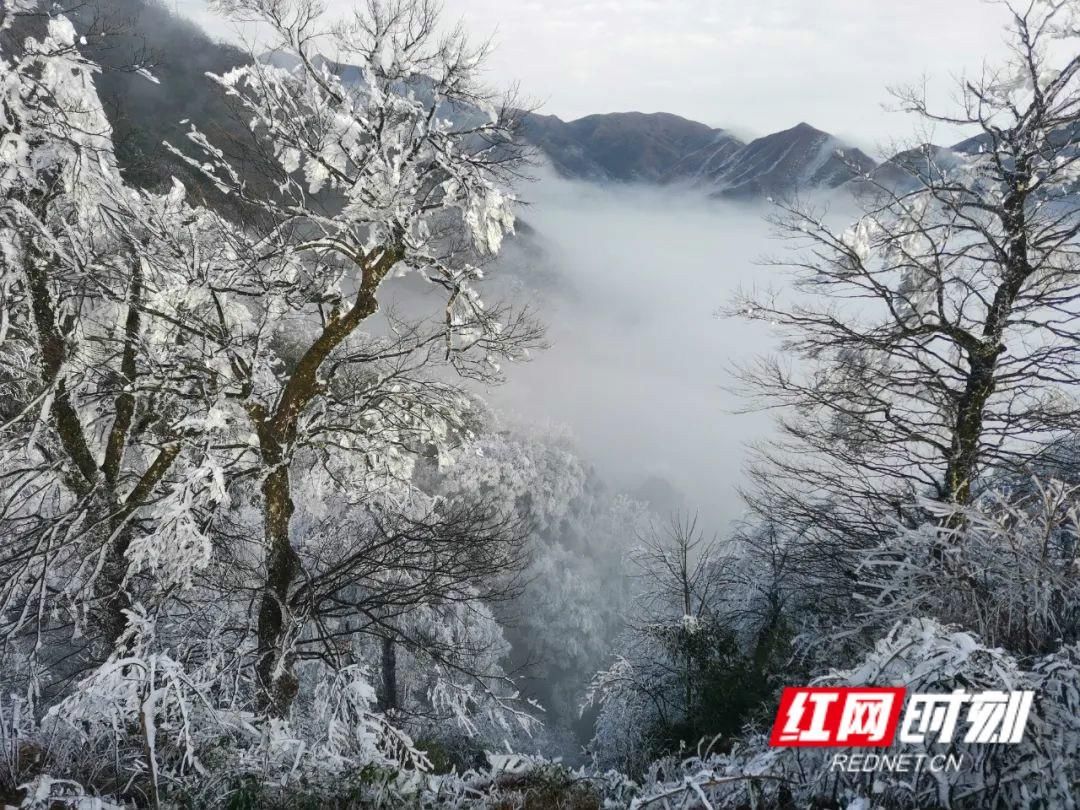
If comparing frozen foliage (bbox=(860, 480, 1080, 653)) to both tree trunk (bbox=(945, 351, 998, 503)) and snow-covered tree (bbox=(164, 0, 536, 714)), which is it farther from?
snow-covered tree (bbox=(164, 0, 536, 714))

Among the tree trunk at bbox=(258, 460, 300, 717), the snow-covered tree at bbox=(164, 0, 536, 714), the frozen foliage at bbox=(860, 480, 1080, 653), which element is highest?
the snow-covered tree at bbox=(164, 0, 536, 714)

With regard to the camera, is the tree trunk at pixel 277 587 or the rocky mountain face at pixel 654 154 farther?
the rocky mountain face at pixel 654 154

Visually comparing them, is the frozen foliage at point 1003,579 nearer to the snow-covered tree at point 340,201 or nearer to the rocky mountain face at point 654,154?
the snow-covered tree at point 340,201

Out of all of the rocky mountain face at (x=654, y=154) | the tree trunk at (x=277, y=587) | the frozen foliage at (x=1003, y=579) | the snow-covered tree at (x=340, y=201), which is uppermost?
the rocky mountain face at (x=654, y=154)

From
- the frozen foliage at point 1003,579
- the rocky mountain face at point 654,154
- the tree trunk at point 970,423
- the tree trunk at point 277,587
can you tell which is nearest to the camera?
the frozen foliage at point 1003,579

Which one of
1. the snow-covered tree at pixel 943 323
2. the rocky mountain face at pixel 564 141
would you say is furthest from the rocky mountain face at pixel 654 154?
the snow-covered tree at pixel 943 323

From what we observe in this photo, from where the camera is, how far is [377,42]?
5.24m

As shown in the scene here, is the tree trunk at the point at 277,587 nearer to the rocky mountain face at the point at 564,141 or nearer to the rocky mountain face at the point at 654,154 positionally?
the rocky mountain face at the point at 564,141

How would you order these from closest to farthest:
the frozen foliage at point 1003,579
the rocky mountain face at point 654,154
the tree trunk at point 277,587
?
the frozen foliage at point 1003,579 < the tree trunk at point 277,587 < the rocky mountain face at point 654,154

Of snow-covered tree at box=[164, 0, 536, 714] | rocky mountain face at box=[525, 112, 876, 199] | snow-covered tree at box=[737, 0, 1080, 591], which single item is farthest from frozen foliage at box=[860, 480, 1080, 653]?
rocky mountain face at box=[525, 112, 876, 199]

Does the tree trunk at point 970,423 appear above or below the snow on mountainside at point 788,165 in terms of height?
below

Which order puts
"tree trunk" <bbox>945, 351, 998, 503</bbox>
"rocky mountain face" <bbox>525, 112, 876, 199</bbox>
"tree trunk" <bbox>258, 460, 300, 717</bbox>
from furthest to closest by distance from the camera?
"rocky mountain face" <bbox>525, 112, 876, 199</bbox>
"tree trunk" <bbox>945, 351, 998, 503</bbox>
"tree trunk" <bbox>258, 460, 300, 717</bbox>

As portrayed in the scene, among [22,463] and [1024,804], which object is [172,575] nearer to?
[22,463]

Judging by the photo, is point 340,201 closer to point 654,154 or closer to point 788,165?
point 788,165
